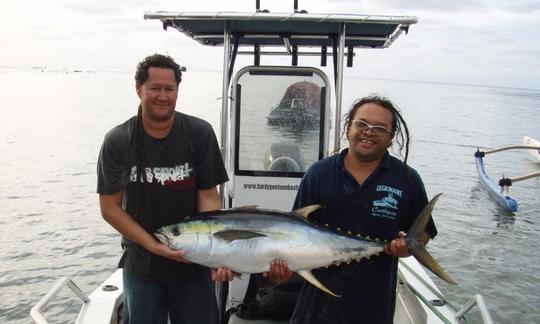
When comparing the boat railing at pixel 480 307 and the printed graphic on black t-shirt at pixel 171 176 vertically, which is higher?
the printed graphic on black t-shirt at pixel 171 176

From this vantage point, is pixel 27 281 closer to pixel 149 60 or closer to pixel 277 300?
pixel 277 300

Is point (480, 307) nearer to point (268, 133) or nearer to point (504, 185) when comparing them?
point (268, 133)

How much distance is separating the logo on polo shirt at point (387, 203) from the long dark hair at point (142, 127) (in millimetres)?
1331

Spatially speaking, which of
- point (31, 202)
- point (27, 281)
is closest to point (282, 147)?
point (27, 281)

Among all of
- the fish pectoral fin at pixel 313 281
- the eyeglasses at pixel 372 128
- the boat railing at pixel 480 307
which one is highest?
the eyeglasses at pixel 372 128

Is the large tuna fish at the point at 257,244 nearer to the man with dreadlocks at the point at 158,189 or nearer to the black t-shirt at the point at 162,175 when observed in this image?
the man with dreadlocks at the point at 158,189

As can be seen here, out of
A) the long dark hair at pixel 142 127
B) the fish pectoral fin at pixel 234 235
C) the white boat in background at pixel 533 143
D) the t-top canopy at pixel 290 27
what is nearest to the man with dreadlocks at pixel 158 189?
the long dark hair at pixel 142 127

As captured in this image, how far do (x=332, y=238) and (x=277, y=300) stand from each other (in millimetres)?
1671

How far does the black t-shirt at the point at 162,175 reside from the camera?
2.81 m

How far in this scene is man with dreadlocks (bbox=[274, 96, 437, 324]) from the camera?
2561mm

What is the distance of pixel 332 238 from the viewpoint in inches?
103

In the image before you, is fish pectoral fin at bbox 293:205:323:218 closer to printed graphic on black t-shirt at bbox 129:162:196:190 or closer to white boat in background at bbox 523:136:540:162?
printed graphic on black t-shirt at bbox 129:162:196:190

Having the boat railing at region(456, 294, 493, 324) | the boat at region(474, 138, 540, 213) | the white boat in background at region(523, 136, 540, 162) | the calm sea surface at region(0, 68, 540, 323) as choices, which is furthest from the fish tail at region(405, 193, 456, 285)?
the white boat in background at region(523, 136, 540, 162)

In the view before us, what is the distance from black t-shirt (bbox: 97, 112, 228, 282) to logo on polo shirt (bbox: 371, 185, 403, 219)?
0.99 m
